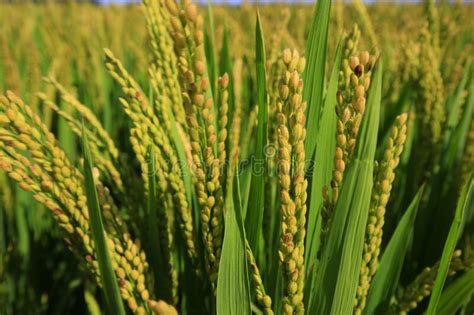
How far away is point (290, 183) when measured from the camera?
0.34 m

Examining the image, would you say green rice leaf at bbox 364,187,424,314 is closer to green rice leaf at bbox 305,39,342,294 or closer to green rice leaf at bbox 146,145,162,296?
green rice leaf at bbox 305,39,342,294

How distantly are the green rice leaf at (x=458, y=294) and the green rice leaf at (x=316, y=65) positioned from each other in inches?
8.5

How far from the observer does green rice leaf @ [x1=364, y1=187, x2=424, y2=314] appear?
477 mm

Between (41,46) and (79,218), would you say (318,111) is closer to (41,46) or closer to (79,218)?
(79,218)

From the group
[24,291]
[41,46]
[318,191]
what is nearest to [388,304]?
[318,191]

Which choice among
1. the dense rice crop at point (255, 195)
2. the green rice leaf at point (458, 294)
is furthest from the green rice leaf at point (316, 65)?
the green rice leaf at point (458, 294)

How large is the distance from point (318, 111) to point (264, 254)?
21 cm

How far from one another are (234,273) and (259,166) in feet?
0.41

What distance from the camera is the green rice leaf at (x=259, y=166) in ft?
1.41

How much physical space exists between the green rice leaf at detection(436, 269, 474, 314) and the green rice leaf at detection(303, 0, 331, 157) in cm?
21

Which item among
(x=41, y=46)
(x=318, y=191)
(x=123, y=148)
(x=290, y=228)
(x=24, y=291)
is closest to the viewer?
(x=290, y=228)

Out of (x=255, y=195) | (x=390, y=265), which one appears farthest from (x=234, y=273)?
(x=390, y=265)

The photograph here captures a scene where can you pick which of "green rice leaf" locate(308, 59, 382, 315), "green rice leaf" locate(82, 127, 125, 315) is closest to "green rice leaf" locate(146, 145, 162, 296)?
"green rice leaf" locate(82, 127, 125, 315)

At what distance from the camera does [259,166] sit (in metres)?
0.44
